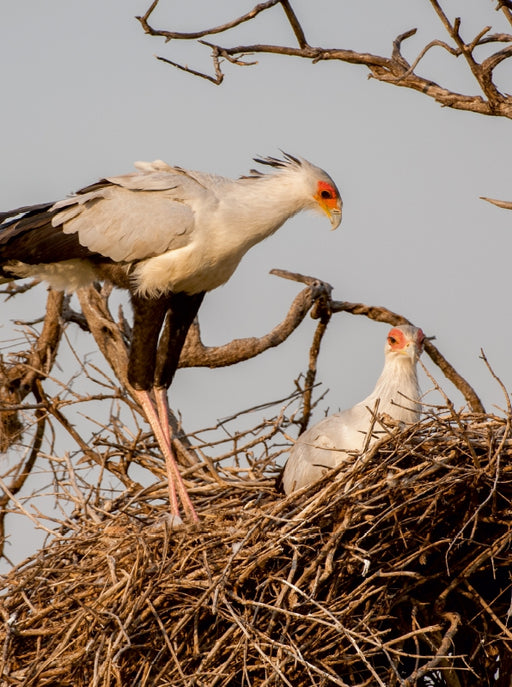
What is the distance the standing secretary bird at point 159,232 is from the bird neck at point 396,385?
0.85 meters

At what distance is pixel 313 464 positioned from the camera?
17.9ft

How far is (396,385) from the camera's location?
6109 millimetres

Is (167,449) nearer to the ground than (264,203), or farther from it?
nearer to the ground

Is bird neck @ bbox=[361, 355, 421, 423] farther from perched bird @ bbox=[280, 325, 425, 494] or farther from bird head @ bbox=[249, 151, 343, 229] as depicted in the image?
bird head @ bbox=[249, 151, 343, 229]

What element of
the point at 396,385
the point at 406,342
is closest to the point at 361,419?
the point at 396,385

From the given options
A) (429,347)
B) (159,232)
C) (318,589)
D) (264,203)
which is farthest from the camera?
(429,347)

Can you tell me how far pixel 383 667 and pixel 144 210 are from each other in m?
2.54

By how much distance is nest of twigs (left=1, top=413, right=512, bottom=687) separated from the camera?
199 inches

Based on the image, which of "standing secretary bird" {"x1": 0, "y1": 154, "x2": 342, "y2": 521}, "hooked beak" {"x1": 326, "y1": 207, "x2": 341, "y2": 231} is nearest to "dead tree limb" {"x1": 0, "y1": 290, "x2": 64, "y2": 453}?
"standing secretary bird" {"x1": 0, "y1": 154, "x2": 342, "y2": 521}

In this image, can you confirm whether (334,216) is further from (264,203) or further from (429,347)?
(429,347)

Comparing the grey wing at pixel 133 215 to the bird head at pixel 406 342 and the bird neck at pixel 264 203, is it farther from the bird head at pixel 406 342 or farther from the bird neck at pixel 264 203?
the bird head at pixel 406 342

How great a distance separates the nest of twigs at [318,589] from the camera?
5.07 meters

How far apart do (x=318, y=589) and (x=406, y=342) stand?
159 centimetres

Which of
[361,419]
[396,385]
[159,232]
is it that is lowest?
[361,419]
